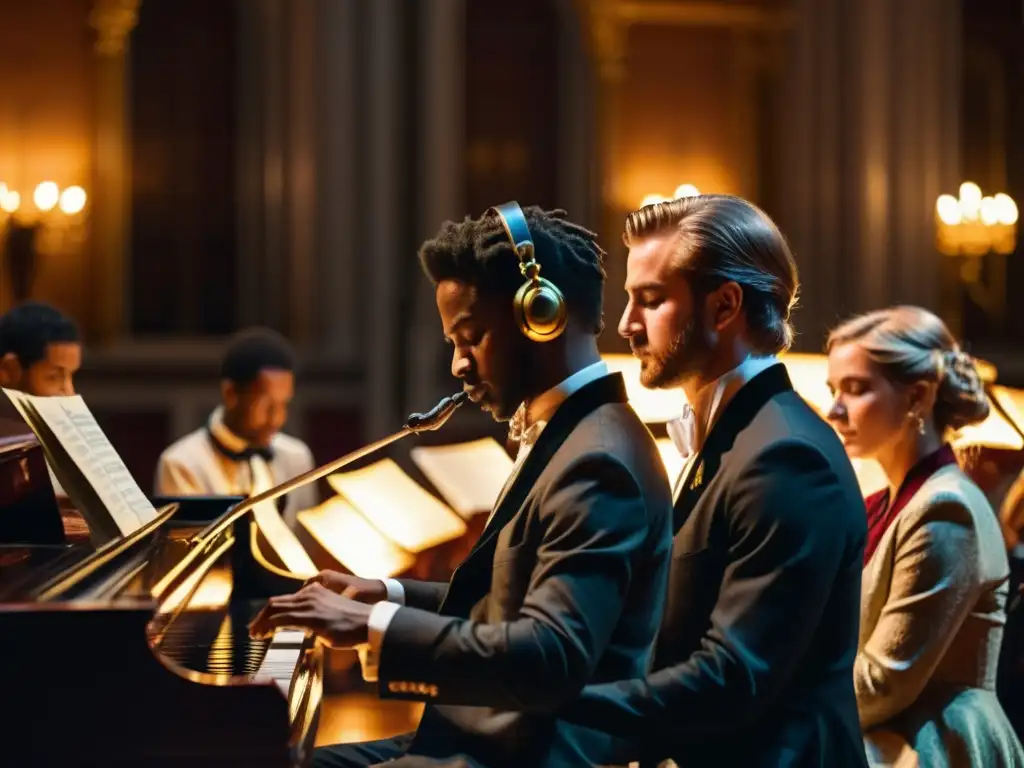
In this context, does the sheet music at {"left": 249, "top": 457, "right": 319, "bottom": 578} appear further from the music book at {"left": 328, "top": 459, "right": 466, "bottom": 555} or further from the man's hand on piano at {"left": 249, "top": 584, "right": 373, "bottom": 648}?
the man's hand on piano at {"left": 249, "top": 584, "right": 373, "bottom": 648}

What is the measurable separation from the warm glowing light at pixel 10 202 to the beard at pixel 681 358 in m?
5.51

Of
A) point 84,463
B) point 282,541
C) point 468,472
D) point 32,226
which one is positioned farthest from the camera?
point 32,226

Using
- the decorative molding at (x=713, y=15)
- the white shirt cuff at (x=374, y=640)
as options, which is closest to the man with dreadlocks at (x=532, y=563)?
the white shirt cuff at (x=374, y=640)

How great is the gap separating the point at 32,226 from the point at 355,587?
17.3 feet

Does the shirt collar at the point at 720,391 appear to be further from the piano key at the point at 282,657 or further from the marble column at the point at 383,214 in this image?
the marble column at the point at 383,214

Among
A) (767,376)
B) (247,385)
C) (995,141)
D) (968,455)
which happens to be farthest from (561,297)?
(995,141)

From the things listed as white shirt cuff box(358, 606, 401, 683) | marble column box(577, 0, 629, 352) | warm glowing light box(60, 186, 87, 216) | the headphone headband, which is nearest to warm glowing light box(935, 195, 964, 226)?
marble column box(577, 0, 629, 352)

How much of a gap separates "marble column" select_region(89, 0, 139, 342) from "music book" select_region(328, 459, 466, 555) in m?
3.39

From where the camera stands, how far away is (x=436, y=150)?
7195 millimetres

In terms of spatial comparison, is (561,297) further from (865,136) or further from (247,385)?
(865,136)

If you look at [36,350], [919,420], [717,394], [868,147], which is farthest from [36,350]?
[868,147]

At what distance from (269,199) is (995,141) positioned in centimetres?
384

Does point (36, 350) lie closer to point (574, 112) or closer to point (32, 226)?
point (32, 226)

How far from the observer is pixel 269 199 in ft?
23.4
